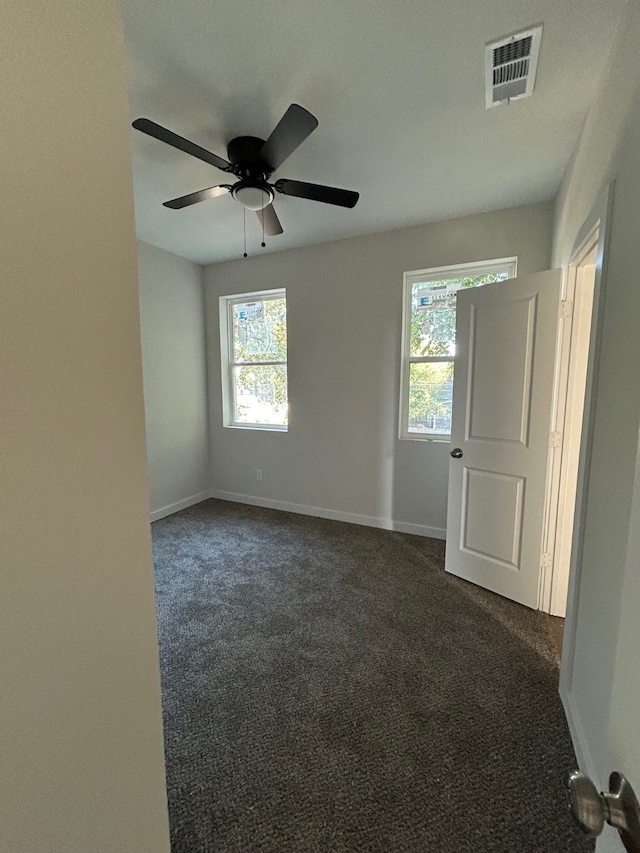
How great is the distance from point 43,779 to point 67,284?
90 cm


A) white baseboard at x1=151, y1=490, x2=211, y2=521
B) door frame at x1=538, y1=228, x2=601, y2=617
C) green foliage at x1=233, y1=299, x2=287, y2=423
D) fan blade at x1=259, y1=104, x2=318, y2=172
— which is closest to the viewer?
fan blade at x1=259, y1=104, x2=318, y2=172

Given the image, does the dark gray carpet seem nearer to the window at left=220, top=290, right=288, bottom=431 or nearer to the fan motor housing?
the window at left=220, top=290, right=288, bottom=431

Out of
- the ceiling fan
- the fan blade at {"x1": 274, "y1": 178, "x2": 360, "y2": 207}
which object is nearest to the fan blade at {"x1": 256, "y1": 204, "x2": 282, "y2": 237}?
the ceiling fan

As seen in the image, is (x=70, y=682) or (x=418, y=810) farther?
(x=418, y=810)

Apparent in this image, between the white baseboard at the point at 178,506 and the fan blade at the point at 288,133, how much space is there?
3.19 m

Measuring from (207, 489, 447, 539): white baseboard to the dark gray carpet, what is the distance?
1.93 feet

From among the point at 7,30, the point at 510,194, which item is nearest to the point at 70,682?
the point at 7,30

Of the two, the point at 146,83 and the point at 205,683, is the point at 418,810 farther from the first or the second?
the point at 146,83

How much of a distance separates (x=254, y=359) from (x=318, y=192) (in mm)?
2288

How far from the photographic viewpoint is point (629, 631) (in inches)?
19.1

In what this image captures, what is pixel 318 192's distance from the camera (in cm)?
198

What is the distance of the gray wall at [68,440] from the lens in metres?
0.59

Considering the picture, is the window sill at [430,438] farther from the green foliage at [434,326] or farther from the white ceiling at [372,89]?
the white ceiling at [372,89]

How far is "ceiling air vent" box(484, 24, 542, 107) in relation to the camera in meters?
1.38
